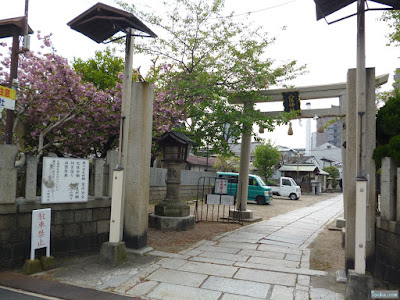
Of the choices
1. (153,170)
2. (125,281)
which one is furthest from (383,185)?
(153,170)

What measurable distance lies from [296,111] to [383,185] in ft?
19.0

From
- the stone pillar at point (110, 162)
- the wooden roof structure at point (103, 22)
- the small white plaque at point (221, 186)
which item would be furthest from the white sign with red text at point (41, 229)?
the small white plaque at point (221, 186)

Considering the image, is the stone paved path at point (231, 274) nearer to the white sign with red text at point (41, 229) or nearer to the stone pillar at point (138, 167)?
the stone pillar at point (138, 167)

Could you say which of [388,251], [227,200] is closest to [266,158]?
[227,200]

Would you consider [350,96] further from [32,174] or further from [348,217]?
[32,174]

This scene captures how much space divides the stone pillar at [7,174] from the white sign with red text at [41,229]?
52 centimetres

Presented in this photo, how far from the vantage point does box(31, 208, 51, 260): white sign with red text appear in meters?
5.18

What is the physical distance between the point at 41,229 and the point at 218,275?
10.3 ft

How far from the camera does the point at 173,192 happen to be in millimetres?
9633

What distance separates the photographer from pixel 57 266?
5.59 metres

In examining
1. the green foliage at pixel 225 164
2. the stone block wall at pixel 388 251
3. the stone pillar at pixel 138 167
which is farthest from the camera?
the green foliage at pixel 225 164

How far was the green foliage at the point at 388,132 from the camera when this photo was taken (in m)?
5.01

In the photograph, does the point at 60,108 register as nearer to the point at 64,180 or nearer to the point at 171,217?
the point at 64,180

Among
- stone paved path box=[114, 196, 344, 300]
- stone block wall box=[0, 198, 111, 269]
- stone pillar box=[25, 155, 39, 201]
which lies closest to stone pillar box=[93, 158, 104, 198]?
stone block wall box=[0, 198, 111, 269]
